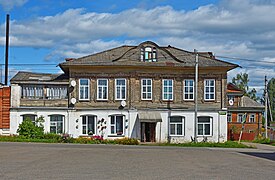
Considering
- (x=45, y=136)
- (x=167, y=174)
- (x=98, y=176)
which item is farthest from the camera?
(x=45, y=136)

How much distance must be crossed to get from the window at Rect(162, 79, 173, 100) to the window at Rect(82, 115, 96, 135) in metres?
6.89

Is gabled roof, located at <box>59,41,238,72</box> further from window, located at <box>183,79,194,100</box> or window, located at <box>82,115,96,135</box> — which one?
window, located at <box>82,115,96,135</box>

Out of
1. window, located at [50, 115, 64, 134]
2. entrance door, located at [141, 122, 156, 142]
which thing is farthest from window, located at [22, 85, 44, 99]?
entrance door, located at [141, 122, 156, 142]

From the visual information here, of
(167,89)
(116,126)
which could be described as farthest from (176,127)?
(116,126)

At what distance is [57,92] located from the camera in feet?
151

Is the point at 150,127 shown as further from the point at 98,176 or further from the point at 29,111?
the point at 98,176

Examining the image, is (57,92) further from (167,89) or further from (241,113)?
(241,113)

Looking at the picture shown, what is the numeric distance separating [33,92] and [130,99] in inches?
353

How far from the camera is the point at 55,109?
45.3m

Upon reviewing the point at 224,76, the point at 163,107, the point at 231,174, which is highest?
the point at 224,76

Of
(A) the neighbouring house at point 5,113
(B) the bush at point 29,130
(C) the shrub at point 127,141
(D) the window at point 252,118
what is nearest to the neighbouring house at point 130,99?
(A) the neighbouring house at point 5,113

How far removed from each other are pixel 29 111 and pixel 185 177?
3208 centimetres

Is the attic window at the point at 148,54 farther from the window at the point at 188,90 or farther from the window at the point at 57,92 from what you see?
the window at the point at 57,92

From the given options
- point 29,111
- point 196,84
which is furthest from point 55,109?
point 196,84
